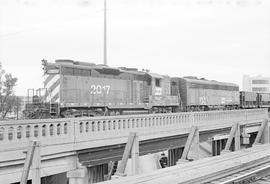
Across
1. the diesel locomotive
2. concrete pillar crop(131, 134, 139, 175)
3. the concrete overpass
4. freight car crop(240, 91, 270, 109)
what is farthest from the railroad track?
freight car crop(240, 91, 270, 109)

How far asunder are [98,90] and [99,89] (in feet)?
0.53

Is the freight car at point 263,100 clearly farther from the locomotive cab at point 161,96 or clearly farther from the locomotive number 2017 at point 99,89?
the locomotive number 2017 at point 99,89

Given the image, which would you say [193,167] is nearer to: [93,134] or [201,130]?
[93,134]

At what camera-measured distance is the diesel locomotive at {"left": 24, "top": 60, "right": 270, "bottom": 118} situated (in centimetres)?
1769

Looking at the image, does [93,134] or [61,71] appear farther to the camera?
[61,71]

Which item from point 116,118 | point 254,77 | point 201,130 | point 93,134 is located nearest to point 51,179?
point 93,134

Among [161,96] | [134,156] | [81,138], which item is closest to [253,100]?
[161,96]

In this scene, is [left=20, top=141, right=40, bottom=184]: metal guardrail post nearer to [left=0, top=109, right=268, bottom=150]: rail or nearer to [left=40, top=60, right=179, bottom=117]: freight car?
[left=0, top=109, right=268, bottom=150]: rail

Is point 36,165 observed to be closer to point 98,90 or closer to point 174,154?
point 98,90

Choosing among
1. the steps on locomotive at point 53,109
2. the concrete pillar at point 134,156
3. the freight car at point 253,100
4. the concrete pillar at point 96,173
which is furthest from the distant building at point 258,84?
the concrete pillar at point 134,156

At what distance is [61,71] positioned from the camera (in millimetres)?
18156

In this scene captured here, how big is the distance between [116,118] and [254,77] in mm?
129458

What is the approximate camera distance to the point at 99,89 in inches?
795

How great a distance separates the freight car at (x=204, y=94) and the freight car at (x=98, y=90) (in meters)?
4.48
